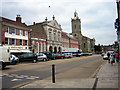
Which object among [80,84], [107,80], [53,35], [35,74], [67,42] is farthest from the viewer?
[67,42]

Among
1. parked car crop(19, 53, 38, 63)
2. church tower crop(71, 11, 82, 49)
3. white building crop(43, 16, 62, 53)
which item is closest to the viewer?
parked car crop(19, 53, 38, 63)

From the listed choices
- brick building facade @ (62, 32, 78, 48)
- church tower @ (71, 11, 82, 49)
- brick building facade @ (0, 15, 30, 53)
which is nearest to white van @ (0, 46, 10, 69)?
brick building facade @ (0, 15, 30, 53)

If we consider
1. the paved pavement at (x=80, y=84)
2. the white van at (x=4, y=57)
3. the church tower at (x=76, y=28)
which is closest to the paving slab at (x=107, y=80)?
the paved pavement at (x=80, y=84)

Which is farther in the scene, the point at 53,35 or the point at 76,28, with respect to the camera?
the point at 76,28

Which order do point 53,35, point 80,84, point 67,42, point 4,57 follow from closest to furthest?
point 80,84 → point 4,57 → point 53,35 → point 67,42

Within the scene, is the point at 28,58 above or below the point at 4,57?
below

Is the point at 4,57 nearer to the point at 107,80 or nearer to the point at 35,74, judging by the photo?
the point at 35,74

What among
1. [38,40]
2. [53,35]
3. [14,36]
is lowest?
[38,40]

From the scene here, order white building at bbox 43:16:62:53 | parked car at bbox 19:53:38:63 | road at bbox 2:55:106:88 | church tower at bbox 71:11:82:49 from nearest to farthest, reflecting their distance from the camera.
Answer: road at bbox 2:55:106:88 < parked car at bbox 19:53:38:63 < white building at bbox 43:16:62:53 < church tower at bbox 71:11:82:49

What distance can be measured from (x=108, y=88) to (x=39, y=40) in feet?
122

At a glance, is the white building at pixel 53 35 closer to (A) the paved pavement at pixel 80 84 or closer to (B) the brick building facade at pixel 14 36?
(B) the brick building facade at pixel 14 36

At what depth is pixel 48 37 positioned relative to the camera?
48.8 meters

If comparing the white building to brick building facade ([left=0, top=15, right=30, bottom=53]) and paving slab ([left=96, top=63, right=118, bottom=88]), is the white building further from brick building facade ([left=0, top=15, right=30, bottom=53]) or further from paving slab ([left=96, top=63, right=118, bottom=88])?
paving slab ([left=96, top=63, right=118, bottom=88])

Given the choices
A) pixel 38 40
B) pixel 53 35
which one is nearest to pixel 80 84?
pixel 38 40
